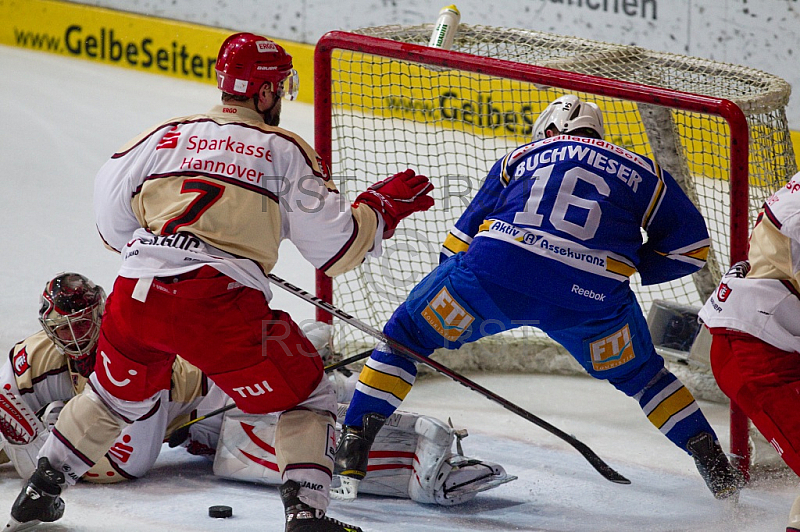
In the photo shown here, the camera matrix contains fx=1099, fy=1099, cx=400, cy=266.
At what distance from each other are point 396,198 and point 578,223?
1.59 feet

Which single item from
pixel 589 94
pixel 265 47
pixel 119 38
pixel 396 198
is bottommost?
pixel 119 38

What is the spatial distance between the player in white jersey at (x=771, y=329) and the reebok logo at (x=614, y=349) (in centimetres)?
38

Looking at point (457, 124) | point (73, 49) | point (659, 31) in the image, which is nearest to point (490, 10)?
point (659, 31)

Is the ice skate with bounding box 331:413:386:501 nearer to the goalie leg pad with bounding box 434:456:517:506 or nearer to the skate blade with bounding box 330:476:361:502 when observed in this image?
the skate blade with bounding box 330:476:361:502

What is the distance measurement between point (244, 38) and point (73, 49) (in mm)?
6220

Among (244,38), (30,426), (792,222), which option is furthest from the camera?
(30,426)

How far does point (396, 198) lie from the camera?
277 centimetres

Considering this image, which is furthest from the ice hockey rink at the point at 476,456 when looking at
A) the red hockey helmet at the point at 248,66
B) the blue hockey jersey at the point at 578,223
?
the red hockey helmet at the point at 248,66

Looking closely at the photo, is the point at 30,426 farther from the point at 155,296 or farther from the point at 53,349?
the point at 155,296

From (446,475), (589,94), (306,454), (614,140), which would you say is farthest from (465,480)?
(614,140)

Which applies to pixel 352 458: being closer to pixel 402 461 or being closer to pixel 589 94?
pixel 402 461

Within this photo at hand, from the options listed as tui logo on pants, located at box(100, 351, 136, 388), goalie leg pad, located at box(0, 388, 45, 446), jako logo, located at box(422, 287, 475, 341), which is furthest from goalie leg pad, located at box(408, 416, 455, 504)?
goalie leg pad, located at box(0, 388, 45, 446)

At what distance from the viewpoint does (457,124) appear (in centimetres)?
519

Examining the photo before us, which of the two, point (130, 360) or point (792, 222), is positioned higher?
point (792, 222)
